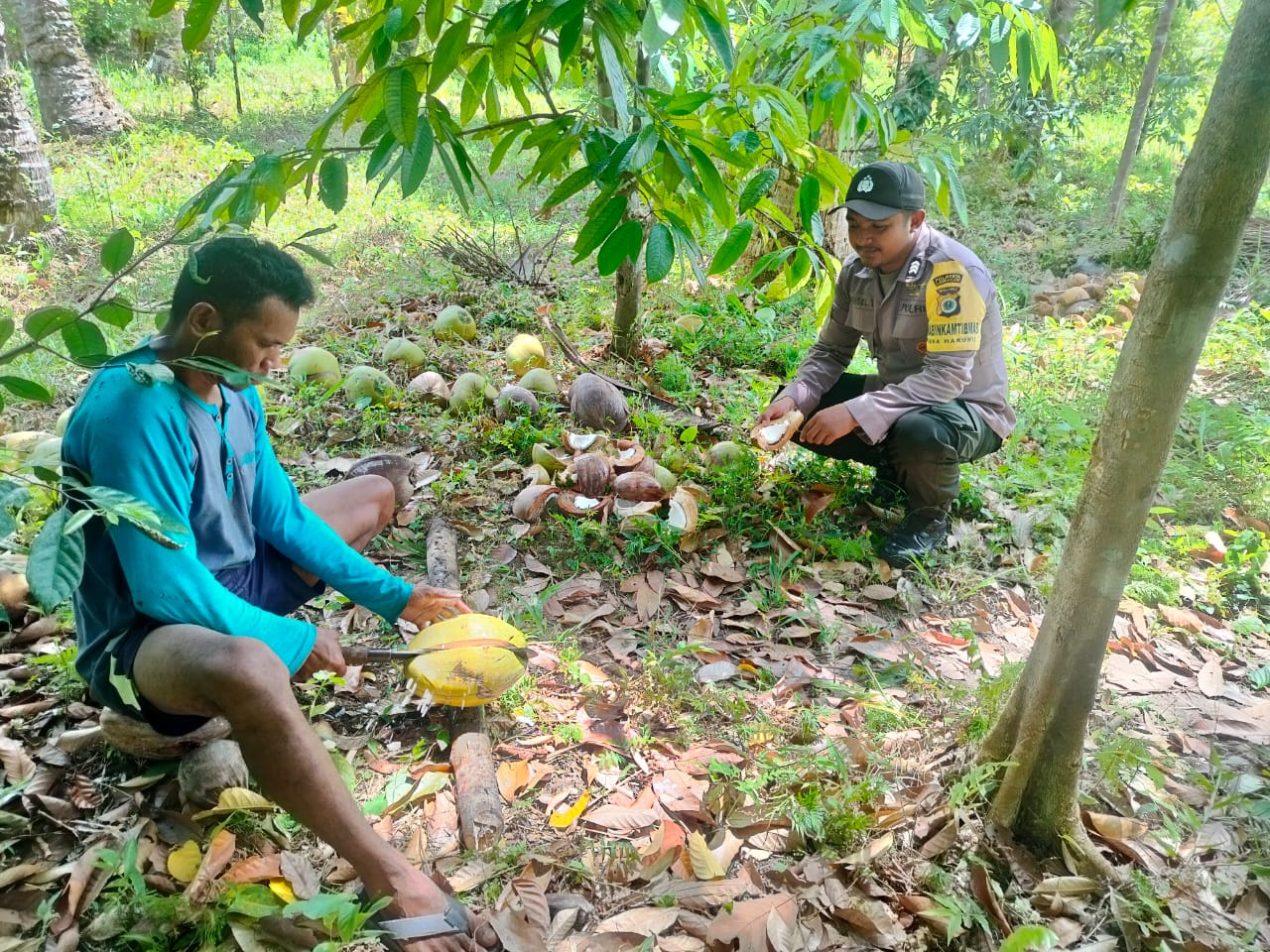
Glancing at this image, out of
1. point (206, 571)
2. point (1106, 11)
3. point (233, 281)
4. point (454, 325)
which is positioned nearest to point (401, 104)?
point (233, 281)

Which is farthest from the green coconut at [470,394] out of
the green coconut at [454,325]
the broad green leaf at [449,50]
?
the broad green leaf at [449,50]

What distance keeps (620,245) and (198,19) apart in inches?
38.1

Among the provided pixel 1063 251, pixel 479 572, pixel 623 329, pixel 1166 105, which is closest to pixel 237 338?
pixel 479 572

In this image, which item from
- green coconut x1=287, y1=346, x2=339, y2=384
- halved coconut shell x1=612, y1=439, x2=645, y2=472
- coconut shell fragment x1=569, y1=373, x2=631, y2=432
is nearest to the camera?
halved coconut shell x1=612, y1=439, x2=645, y2=472

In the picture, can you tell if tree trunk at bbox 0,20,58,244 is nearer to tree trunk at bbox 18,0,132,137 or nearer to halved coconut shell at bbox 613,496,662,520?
tree trunk at bbox 18,0,132,137

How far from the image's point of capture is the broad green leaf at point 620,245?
1753 millimetres

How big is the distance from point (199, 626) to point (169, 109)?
9.16 meters

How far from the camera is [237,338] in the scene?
5.39 feet

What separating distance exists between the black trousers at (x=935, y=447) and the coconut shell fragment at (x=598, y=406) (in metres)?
0.78

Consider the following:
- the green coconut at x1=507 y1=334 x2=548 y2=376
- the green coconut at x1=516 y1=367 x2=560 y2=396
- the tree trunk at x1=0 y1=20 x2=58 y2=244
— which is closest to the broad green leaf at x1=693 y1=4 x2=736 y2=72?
the green coconut at x1=516 y1=367 x2=560 y2=396

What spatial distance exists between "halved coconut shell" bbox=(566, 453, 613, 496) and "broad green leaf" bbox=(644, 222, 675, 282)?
1240 mm

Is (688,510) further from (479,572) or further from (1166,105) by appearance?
(1166,105)

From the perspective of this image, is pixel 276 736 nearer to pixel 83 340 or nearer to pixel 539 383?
pixel 83 340

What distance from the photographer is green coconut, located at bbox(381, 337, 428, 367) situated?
12.5ft
